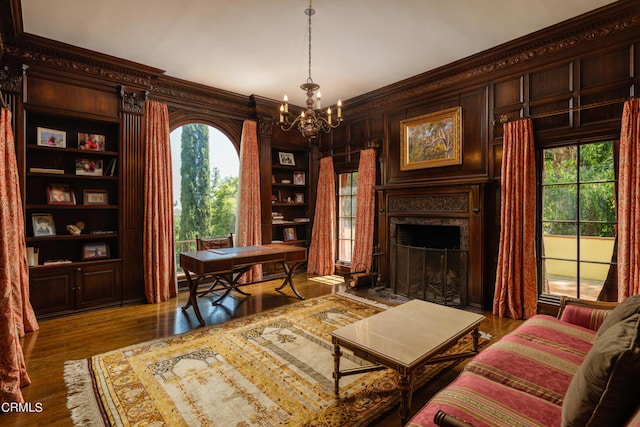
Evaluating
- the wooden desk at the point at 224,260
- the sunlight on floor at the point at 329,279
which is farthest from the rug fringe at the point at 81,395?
the sunlight on floor at the point at 329,279

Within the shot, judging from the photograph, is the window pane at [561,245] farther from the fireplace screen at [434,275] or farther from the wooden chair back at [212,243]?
the wooden chair back at [212,243]

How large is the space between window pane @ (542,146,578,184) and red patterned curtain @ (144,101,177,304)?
475 centimetres

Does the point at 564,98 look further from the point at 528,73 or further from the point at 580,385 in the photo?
the point at 580,385

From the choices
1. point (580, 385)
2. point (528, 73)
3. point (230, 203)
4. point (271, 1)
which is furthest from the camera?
point (230, 203)

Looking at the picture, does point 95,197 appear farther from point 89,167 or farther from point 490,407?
point 490,407

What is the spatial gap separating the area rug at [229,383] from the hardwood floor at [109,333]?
0.09m

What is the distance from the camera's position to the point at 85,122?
4.09m

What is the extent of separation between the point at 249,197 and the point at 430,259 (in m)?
2.96

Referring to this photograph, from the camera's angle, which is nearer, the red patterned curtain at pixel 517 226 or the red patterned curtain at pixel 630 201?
the red patterned curtain at pixel 630 201

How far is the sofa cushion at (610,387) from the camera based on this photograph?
3.04ft

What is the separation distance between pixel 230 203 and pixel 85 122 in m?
3.66

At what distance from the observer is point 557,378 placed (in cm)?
155

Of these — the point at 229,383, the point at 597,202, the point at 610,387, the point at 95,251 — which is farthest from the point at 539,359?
the point at 95,251

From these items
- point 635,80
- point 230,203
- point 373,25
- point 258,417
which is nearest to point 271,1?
point 373,25
